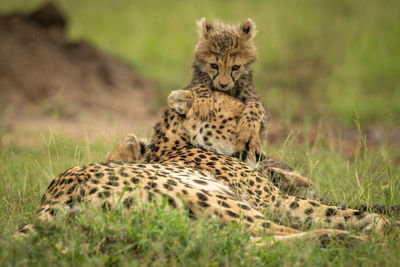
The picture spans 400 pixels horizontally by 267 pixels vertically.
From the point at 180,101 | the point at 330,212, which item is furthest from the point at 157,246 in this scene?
the point at 180,101

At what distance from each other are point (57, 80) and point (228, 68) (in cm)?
736

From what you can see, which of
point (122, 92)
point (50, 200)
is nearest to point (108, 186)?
point (50, 200)

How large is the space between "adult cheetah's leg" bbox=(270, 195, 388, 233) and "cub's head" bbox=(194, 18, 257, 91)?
143 cm

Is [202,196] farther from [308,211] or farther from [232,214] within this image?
[308,211]

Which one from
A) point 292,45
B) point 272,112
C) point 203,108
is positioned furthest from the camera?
point 292,45

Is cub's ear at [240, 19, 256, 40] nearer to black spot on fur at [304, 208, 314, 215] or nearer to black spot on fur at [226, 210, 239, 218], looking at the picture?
black spot on fur at [304, 208, 314, 215]

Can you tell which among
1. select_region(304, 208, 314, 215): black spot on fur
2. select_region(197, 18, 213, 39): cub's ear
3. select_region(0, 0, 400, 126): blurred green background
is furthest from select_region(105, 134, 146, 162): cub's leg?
select_region(0, 0, 400, 126): blurred green background

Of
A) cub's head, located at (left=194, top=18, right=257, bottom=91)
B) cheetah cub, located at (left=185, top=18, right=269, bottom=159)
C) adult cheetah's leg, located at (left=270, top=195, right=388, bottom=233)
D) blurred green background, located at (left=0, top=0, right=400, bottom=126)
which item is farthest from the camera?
blurred green background, located at (left=0, top=0, right=400, bottom=126)

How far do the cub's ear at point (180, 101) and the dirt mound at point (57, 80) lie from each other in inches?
200

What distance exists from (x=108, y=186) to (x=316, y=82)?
30.6 feet

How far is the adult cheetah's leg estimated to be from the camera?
144 inches

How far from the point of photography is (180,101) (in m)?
4.51

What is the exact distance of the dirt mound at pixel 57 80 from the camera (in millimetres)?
10102

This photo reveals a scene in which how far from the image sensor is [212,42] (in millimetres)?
4910
